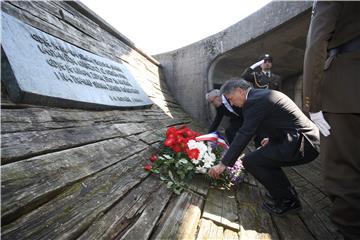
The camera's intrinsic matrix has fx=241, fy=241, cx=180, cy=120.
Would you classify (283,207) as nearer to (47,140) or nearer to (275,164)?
(275,164)

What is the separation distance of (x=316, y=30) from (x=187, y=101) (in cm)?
459

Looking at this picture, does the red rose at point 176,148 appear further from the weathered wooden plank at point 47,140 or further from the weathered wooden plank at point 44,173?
the weathered wooden plank at point 44,173

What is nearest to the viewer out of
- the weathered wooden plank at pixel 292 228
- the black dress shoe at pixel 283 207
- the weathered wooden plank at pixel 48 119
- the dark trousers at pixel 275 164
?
the weathered wooden plank at pixel 48 119

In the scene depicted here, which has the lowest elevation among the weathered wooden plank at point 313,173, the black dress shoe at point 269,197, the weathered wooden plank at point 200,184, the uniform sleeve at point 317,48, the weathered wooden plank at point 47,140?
the weathered wooden plank at point 313,173

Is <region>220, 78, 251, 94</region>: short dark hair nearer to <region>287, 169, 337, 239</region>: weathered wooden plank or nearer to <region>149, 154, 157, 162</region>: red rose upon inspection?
<region>149, 154, 157, 162</region>: red rose

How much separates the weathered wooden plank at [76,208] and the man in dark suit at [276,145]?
0.95 metres

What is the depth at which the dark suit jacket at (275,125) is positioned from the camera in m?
2.21

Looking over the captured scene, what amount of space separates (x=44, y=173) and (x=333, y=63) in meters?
1.96

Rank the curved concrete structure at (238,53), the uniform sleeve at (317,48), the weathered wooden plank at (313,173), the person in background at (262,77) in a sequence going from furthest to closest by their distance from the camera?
the person in background at (262,77), the curved concrete structure at (238,53), the weathered wooden plank at (313,173), the uniform sleeve at (317,48)

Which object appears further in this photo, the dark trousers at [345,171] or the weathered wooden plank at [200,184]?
the weathered wooden plank at [200,184]

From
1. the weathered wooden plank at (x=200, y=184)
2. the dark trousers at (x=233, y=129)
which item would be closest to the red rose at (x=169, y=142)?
the weathered wooden plank at (x=200, y=184)

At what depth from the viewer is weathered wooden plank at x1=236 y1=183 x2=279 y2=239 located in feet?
5.56

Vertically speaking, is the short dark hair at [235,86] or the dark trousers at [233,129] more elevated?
the short dark hair at [235,86]

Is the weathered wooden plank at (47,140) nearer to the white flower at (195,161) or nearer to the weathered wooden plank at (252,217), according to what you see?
the white flower at (195,161)
